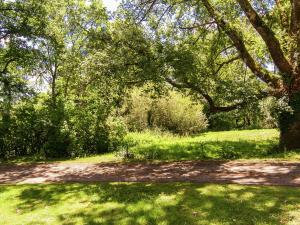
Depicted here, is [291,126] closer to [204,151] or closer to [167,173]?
[204,151]

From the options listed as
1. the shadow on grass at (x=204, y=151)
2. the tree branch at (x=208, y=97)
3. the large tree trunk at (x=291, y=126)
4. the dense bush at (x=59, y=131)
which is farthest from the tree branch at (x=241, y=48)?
the dense bush at (x=59, y=131)

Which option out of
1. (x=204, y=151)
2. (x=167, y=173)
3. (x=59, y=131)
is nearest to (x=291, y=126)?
(x=204, y=151)

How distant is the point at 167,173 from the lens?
1213 centimetres

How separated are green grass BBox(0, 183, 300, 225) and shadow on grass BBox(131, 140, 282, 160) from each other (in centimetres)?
445

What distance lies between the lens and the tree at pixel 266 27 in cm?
1500

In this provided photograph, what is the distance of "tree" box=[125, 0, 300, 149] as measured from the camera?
15.0 m

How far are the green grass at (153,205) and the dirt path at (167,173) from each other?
2.70 ft

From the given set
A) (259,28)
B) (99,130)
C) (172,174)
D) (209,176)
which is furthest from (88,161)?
(259,28)

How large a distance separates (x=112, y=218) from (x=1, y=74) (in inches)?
547

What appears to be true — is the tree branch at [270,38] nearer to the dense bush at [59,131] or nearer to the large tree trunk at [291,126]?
the large tree trunk at [291,126]

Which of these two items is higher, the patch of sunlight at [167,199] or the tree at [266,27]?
the tree at [266,27]

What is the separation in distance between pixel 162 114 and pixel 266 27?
1519 cm

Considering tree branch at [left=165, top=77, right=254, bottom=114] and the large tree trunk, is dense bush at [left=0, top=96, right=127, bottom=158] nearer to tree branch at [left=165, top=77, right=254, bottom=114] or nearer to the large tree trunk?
tree branch at [left=165, top=77, right=254, bottom=114]

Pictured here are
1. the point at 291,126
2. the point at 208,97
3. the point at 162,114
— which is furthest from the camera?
the point at 162,114
